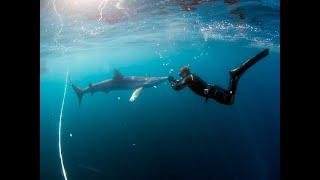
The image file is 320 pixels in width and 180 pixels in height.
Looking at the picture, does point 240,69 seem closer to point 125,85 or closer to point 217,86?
point 217,86

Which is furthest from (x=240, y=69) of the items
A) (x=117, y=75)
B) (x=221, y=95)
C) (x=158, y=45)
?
(x=158, y=45)

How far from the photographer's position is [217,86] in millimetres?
5695

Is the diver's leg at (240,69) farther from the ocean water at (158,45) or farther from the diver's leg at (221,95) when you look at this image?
the ocean water at (158,45)

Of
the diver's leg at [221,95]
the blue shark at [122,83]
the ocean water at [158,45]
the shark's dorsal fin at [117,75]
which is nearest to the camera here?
the diver's leg at [221,95]

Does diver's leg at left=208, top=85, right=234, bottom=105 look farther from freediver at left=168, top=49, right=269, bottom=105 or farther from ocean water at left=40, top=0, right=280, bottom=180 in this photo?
ocean water at left=40, top=0, right=280, bottom=180

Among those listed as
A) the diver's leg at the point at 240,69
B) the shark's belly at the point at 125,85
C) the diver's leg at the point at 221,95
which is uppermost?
the diver's leg at the point at 240,69

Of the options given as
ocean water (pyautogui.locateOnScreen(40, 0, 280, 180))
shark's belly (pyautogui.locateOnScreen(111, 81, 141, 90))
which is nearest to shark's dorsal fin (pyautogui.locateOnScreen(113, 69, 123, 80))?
shark's belly (pyautogui.locateOnScreen(111, 81, 141, 90))

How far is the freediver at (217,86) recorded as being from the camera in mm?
5297

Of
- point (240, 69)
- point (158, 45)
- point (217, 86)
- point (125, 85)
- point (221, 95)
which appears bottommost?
point (125, 85)

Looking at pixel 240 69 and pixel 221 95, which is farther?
pixel 221 95

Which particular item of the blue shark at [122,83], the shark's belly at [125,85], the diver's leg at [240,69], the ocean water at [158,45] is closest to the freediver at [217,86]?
the diver's leg at [240,69]
